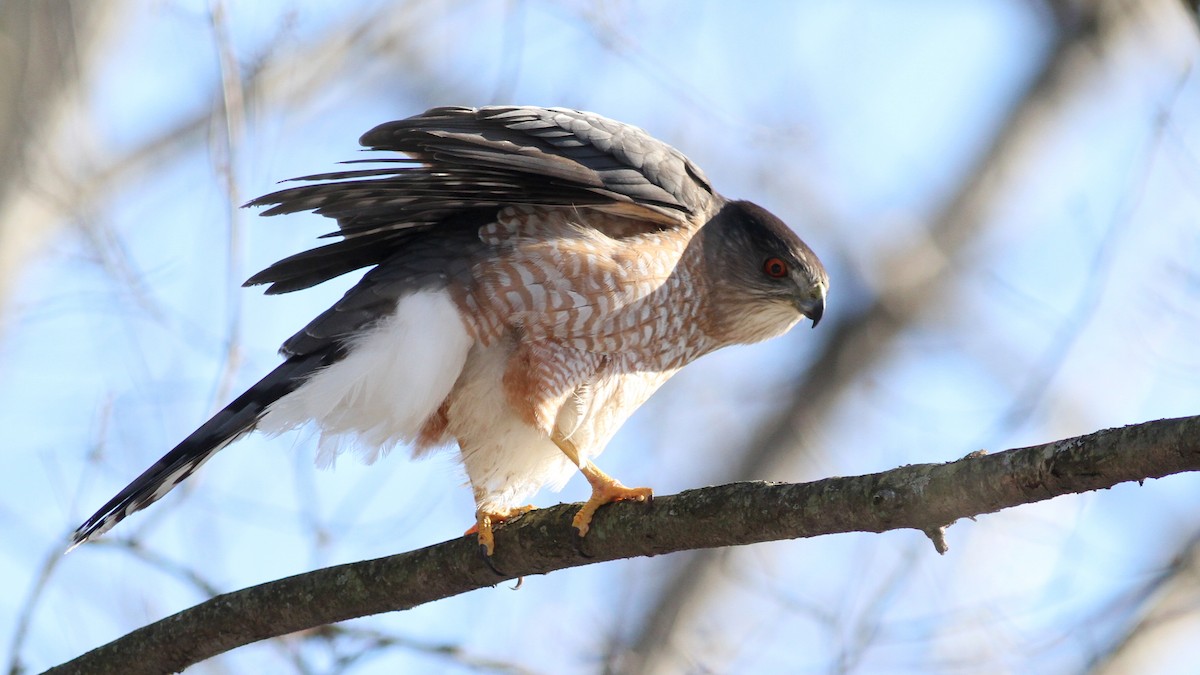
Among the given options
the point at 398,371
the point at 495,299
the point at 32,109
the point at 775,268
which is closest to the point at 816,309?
the point at 775,268

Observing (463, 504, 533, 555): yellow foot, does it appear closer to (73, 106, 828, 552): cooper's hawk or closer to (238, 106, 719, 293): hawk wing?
(73, 106, 828, 552): cooper's hawk

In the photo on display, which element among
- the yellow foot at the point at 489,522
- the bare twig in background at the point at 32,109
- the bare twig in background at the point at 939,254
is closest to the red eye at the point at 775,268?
the yellow foot at the point at 489,522

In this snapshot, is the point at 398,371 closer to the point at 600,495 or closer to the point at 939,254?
the point at 600,495

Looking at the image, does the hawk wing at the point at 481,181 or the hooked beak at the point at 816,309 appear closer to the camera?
the hawk wing at the point at 481,181

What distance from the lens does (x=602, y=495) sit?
3961mm

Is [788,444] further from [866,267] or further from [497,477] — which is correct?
[497,477]

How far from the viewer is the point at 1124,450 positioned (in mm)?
2543

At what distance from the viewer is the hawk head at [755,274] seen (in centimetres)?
516

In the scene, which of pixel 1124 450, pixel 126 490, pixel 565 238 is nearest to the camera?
pixel 1124 450

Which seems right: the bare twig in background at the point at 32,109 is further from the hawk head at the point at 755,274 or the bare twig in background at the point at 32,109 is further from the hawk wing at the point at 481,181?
the hawk head at the point at 755,274

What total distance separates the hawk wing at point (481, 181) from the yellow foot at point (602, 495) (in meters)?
1.14

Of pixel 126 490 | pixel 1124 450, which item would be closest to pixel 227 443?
pixel 126 490

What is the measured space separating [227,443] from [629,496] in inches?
57.6

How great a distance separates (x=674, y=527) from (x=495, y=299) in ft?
4.68
